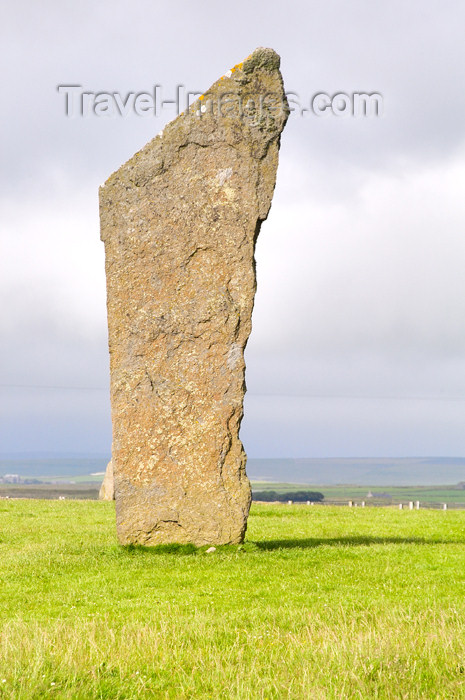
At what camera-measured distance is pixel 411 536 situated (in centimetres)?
1917

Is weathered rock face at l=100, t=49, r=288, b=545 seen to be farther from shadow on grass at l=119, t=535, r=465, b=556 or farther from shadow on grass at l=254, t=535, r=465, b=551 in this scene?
shadow on grass at l=254, t=535, r=465, b=551

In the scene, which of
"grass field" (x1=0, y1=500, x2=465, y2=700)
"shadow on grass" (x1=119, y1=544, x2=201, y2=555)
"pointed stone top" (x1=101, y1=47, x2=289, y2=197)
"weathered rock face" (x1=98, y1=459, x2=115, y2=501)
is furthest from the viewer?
"weathered rock face" (x1=98, y1=459, x2=115, y2=501)

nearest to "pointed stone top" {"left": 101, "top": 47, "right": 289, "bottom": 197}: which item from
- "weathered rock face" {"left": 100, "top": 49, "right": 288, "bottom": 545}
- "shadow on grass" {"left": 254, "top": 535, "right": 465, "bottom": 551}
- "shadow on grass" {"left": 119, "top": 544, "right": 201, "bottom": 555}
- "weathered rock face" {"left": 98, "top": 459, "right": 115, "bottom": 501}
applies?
"weathered rock face" {"left": 100, "top": 49, "right": 288, "bottom": 545}

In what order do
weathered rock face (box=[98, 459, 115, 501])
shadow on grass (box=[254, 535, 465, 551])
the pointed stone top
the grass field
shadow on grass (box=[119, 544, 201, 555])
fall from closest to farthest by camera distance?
the grass field, shadow on grass (box=[119, 544, 201, 555]), the pointed stone top, shadow on grass (box=[254, 535, 465, 551]), weathered rock face (box=[98, 459, 115, 501])

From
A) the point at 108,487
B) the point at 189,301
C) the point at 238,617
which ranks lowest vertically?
the point at 108,487

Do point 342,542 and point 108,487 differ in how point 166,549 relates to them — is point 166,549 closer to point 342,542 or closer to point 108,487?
point 342,542

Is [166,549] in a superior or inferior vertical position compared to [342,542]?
superior

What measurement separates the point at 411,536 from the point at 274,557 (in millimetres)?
5821

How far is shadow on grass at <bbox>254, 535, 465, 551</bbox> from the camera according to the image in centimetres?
A: 1653

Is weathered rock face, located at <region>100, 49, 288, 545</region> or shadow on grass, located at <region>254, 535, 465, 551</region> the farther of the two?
shadow on grass, located at <region>254, 535, 465, 551</region>

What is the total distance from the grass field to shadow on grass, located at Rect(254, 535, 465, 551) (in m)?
0.06

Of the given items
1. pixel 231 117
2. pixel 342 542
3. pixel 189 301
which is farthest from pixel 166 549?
pixel 231 117

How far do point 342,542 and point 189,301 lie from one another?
658 centimetres

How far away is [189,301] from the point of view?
1535 centimetres
